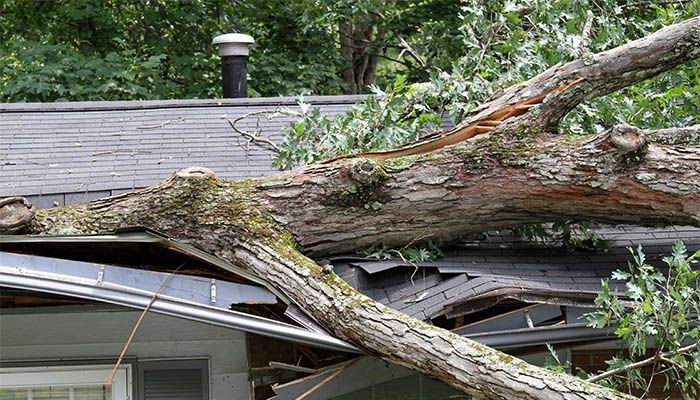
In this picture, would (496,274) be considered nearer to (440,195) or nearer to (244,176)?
(440,195)

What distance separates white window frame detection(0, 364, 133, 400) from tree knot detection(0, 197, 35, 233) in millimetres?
1202

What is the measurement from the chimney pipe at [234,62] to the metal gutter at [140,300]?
188 inches

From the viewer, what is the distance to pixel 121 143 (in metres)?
7.12

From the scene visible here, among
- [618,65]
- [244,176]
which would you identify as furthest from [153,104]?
[618,65]

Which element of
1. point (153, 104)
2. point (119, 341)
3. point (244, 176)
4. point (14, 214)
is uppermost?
point (153, 104)

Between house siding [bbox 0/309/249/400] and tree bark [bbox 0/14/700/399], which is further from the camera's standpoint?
house siding [bbox 0/309/249/400]

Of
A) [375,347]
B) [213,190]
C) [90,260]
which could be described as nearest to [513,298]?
[375,347]

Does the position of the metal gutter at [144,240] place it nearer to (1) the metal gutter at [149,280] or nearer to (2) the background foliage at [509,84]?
(1) the metal gutter at [149,280]

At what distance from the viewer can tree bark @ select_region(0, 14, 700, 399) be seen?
16.8 ft

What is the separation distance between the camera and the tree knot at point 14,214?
16.2 ft

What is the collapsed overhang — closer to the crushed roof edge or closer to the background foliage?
Answer: the background foliage

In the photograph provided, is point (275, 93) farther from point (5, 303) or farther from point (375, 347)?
point (375, 347)

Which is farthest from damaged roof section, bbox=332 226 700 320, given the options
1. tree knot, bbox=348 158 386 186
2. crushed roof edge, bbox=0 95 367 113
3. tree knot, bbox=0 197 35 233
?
crushed roof edge, bbox=0 95 367 113

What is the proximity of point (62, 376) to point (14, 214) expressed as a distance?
1319 millimetres
